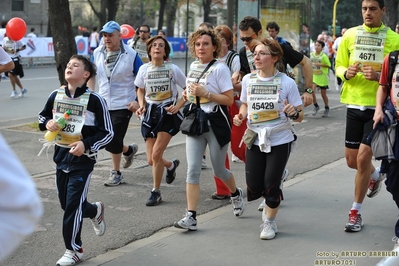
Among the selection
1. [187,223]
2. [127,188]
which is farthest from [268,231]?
[127,188]

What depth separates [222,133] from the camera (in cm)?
657

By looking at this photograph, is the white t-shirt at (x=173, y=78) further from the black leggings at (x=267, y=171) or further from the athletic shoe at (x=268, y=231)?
the athletic shoe at (x=268, y=231)

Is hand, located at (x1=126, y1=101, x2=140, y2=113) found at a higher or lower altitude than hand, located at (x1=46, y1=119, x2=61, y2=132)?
lower

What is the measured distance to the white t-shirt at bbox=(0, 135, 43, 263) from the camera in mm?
1570

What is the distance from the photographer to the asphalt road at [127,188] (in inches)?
237

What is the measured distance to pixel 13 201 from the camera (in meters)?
1.60

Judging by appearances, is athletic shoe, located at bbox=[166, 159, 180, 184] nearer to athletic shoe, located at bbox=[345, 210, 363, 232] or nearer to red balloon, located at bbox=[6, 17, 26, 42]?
athletic shoe, located at bbox=[345, 210, 363, 232]

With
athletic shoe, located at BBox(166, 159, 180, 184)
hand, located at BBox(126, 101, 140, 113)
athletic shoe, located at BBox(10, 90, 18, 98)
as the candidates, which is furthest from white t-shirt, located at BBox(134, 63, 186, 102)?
athletic shoe, located at BBox(10, 90, 18, 98)

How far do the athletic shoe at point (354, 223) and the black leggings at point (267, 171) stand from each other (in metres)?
0.71

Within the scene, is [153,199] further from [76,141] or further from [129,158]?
[76,141]

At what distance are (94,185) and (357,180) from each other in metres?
3.44

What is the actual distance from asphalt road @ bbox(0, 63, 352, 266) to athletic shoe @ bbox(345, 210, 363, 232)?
1659 mm

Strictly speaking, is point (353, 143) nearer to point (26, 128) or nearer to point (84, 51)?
point (26, 128)

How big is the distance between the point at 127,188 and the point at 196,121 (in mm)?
2038
